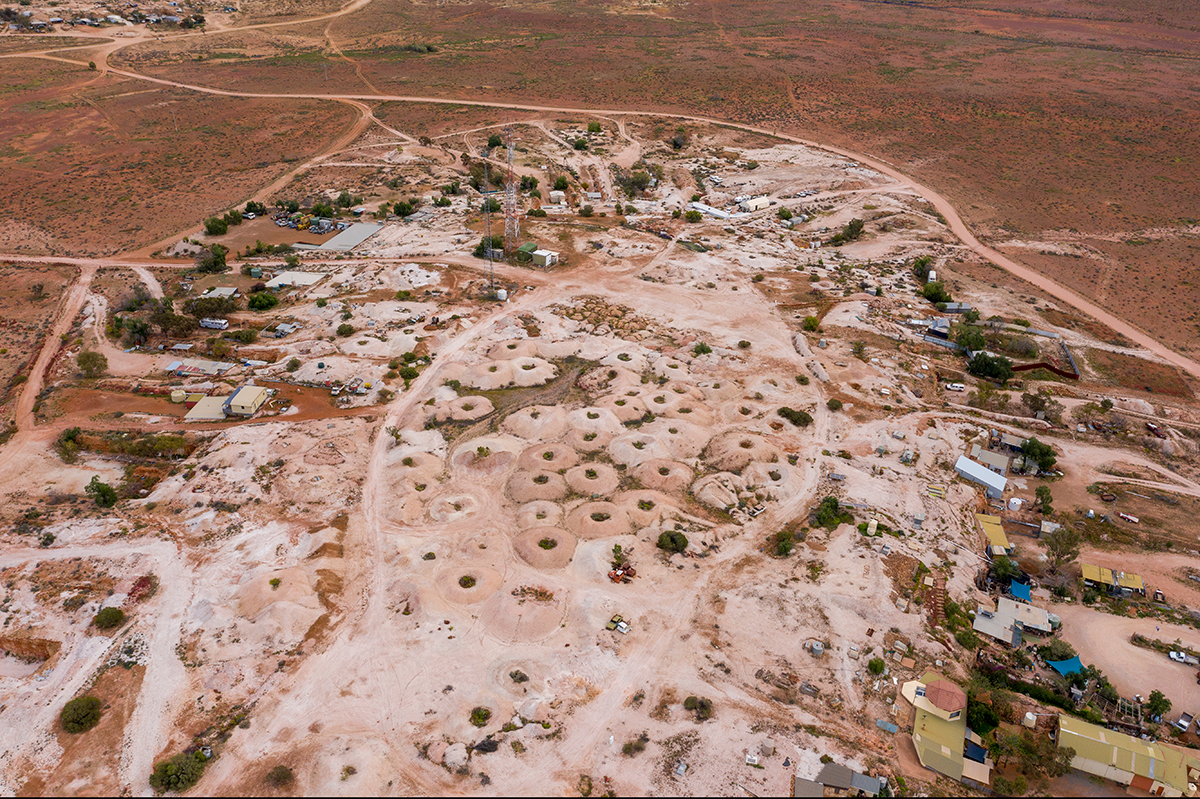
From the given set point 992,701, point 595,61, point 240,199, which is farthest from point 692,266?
point 595,61

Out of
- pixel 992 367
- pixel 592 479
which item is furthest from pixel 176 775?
pixel 992 367

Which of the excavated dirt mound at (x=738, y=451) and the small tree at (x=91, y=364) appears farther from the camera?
the small tree at (x=91, y=364)

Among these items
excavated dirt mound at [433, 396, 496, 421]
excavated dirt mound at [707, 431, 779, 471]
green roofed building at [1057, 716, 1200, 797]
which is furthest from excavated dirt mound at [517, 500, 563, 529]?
green roofed building at [1057, 716, 1200, 797]

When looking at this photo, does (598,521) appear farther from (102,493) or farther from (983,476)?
(102,493)

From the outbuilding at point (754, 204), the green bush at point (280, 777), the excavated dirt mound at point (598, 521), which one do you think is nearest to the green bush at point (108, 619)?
the green bush at point (280, 777)

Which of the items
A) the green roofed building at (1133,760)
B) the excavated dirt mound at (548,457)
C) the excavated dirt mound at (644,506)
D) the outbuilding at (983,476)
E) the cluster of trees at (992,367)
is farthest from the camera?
the cluster of trees at (992,367)

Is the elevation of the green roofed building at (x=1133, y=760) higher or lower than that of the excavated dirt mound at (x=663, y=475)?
lower

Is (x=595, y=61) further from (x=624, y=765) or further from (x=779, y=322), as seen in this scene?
(x=624, y=765)

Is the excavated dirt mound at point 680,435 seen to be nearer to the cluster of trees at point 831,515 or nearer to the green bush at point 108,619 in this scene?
the cluster of trees at point 831,515
